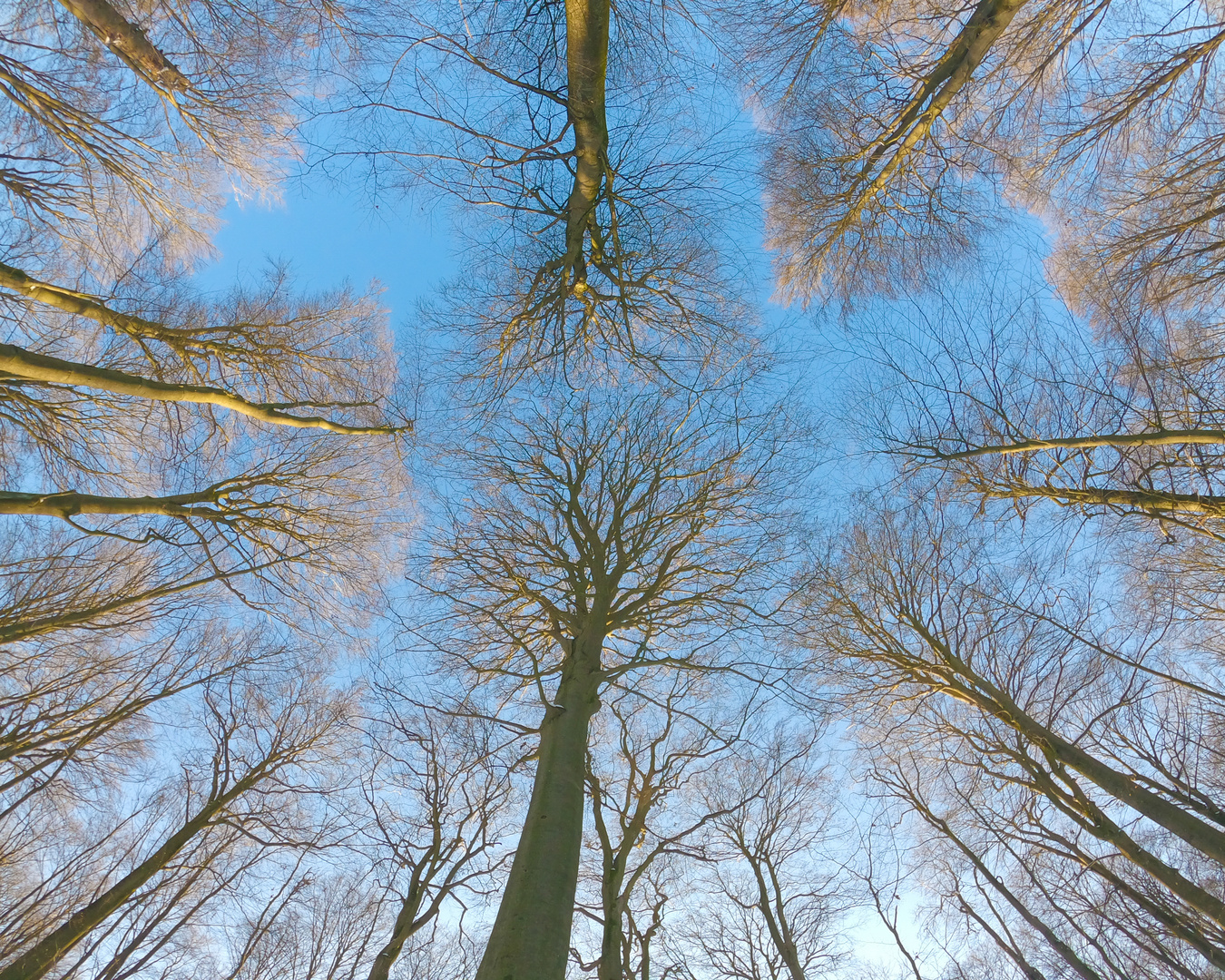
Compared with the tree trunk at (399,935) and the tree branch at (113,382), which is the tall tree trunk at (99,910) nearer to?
the tree trunk at (399,935)

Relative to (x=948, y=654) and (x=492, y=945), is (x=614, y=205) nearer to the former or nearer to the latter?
(x=492, y=945)

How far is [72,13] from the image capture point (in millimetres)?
4973

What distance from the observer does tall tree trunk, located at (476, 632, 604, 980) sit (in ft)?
10.4

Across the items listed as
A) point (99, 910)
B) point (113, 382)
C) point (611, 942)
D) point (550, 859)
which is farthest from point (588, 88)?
point (99, 910)

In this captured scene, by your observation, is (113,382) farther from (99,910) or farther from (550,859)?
(99,910)

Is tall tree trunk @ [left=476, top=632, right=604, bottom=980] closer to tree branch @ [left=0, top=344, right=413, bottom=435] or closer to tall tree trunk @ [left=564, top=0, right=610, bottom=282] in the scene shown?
tree branch @ [left=0, top=344, right=413, bottom=435]

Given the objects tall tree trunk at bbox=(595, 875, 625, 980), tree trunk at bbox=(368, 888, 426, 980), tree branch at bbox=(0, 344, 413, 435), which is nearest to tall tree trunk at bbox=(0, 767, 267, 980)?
tree trunk at bbox=(368, 888, 426, 980)

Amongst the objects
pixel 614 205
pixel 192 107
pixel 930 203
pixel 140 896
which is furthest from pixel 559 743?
pixel 192 107

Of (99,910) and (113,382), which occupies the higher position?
(113,382)

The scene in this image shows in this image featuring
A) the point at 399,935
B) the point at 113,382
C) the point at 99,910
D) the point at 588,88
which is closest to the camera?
the point at 113,382

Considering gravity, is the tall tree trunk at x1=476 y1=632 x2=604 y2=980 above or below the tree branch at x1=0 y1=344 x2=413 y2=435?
below

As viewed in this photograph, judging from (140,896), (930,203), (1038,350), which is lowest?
(140,896)

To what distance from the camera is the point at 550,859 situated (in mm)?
3654

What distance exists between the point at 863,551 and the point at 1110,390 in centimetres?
363
